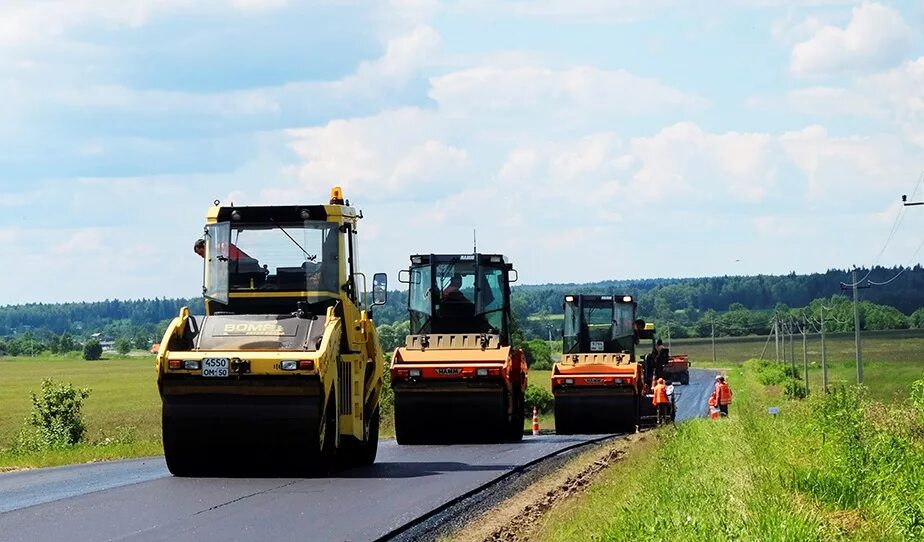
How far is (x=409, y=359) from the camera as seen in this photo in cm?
2530

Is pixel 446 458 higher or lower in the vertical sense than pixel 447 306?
lower

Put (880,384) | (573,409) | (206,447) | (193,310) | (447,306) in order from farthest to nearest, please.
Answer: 1. (880,384)
2. (573,409)
3. (447,306)
4. (193,310)
5. (206,447)

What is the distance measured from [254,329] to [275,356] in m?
0.85

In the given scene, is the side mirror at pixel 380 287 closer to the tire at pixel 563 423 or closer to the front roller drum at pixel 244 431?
the front roller drum at pixel 244 431

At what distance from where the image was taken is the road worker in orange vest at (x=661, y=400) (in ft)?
109

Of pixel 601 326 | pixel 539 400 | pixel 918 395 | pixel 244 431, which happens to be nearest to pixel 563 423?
pixel 601 326

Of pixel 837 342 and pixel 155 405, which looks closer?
pixel 155 405

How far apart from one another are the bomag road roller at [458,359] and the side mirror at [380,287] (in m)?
6.08

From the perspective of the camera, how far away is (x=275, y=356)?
1648cm

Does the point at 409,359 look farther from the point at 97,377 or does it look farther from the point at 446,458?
the point at 97,377

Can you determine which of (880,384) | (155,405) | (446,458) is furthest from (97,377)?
(446,458)

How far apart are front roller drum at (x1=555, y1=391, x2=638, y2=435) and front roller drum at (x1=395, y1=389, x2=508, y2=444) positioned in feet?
22.6

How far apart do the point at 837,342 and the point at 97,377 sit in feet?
244

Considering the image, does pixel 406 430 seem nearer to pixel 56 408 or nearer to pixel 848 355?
pixel 56 408
